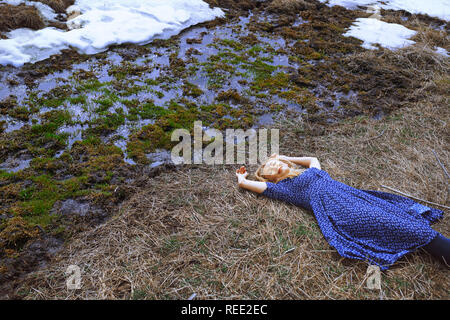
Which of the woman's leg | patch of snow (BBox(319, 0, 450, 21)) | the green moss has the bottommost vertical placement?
the green moss

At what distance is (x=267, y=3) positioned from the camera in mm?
10383

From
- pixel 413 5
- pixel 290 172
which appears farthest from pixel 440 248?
pixel 413 5

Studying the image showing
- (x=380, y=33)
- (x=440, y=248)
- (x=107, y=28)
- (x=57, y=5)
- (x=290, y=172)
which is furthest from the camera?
(x=380, y=33)

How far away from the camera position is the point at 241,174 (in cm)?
404

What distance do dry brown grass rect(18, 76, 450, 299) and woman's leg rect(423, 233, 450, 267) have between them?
0.31ft

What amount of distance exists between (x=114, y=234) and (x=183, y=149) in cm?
188

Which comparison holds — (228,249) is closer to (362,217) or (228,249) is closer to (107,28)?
(362,217)

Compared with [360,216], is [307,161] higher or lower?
lower

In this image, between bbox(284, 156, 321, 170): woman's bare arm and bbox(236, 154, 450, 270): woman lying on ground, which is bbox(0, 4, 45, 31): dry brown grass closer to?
bbox(236, 154, 450, 270): woman lying on ground

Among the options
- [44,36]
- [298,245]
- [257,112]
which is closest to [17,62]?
[44,36]

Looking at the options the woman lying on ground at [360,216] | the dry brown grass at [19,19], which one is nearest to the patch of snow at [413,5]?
the dry brown grass at [19,19]

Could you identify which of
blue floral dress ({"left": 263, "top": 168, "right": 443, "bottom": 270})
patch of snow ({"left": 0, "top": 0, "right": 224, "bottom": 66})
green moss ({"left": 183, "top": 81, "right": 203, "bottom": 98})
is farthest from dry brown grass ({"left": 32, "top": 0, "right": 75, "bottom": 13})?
blue floral dress ({"left": 263, "top": 168, "right": 443, "bottom": 270})

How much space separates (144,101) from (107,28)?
330 centimetres

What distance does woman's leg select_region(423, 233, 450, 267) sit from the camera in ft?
8.86
